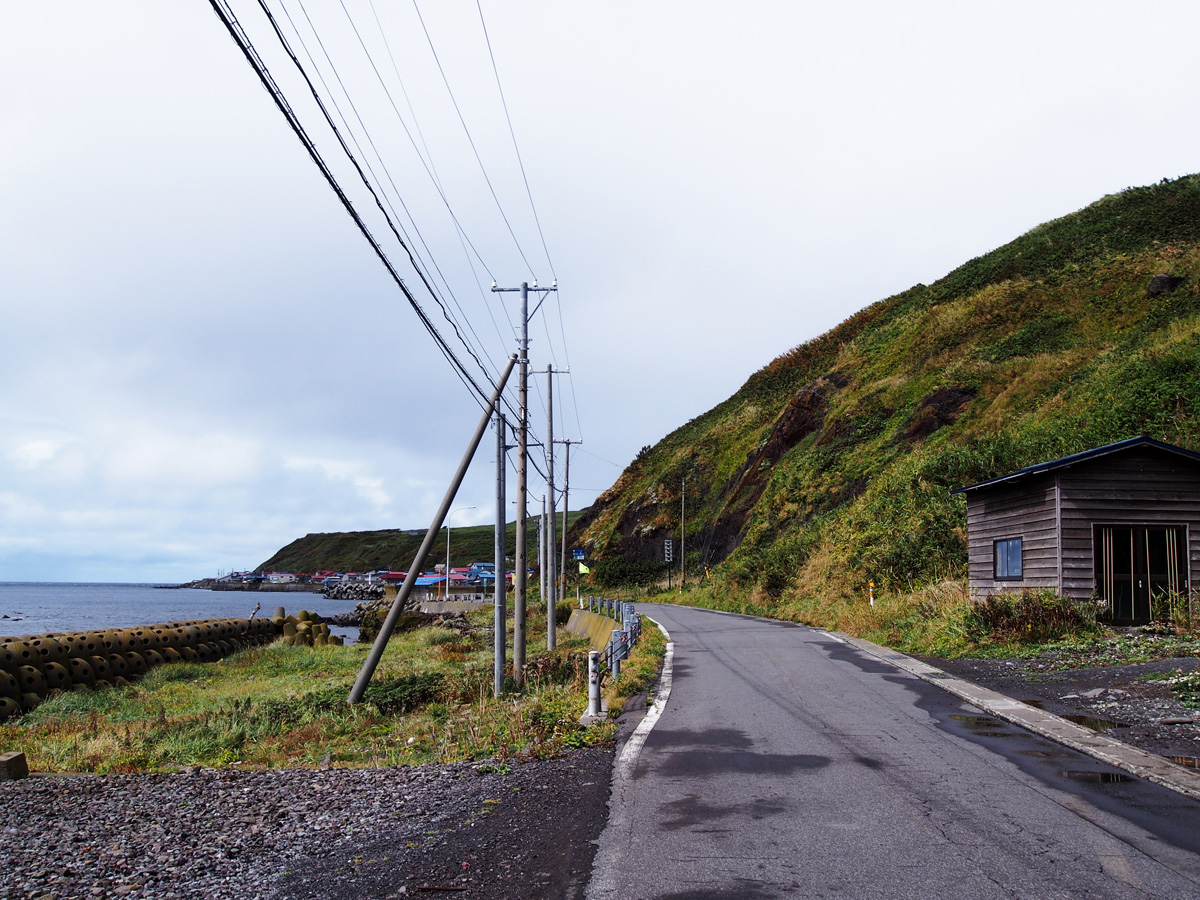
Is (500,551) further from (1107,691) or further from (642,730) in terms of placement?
(1107,691)

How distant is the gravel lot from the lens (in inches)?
221

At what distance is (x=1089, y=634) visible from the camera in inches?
651

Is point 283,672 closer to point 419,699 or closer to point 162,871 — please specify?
point 419,699

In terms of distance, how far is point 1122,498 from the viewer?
58.0ft

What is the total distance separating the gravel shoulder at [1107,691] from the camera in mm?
9516

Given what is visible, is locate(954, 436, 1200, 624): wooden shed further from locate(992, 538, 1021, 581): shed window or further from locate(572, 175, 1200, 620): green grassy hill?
locate(572, 175, 1200, 620): green grassy hill

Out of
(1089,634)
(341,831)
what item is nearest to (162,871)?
(341,831)

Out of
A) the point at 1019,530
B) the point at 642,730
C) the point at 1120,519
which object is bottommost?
the point at 642,730

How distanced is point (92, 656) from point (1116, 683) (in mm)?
23958

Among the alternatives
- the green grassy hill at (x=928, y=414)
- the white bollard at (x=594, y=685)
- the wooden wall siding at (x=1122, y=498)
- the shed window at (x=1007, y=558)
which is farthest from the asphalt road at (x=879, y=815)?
the green grassy hill at (x=928, y=414)

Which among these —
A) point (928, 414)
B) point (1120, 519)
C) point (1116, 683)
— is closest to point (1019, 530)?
point (1120, 519)

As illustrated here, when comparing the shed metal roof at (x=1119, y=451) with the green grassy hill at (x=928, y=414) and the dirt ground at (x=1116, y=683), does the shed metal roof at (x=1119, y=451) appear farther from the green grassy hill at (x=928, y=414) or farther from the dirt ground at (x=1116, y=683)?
the green grassy hill at (x=928, y=414)

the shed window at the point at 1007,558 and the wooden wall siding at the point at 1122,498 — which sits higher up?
the wooden wall siding at the point at 1122,498

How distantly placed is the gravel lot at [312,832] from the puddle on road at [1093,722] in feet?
18.9
